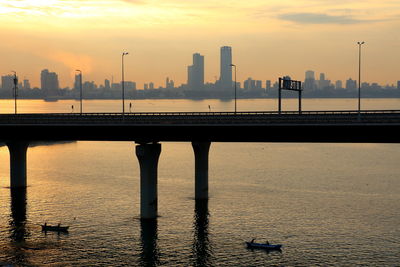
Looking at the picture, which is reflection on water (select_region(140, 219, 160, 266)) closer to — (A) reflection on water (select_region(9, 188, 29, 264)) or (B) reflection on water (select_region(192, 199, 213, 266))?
(B) reflection on water (select_region(192, 199, 213, 266))

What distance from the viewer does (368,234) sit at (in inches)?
2724

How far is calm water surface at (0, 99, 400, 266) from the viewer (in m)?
61.2

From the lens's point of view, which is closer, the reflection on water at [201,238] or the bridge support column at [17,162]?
the reflection on water at [201,238]

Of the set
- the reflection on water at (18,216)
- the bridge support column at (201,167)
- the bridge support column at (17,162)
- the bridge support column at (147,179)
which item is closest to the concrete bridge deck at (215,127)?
the bridge support column at (147,179)

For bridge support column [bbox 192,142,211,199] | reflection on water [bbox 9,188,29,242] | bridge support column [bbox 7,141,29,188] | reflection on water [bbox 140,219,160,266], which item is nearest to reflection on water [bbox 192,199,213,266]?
bridge support column [bbox 192,142,211,199]

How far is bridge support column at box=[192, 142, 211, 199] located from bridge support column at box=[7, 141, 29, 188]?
102ft

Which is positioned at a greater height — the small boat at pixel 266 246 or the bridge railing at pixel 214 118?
the bridge railing at pixel 214 118

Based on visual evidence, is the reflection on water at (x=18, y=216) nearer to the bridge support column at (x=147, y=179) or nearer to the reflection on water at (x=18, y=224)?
the reflection on water at (x=18, y=224)

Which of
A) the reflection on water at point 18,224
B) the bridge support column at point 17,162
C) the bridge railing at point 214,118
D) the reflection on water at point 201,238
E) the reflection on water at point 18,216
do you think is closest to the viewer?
the reflection on water at point 201,238

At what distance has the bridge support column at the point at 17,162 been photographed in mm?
100312

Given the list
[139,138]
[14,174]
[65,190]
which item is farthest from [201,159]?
[14,174]

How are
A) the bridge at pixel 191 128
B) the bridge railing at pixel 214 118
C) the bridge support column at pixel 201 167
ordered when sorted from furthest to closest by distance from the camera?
the bridge support column at pixel 201 167, the bridge railing at pixel 214 118, the bridge at pixel 191 128

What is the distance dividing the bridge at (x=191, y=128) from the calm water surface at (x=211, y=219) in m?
8.60

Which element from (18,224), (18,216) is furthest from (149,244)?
(18,216)
